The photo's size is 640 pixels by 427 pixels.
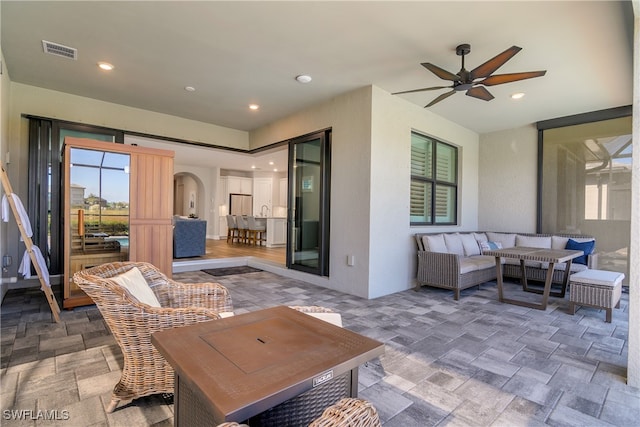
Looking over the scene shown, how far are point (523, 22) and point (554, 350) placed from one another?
2892mm

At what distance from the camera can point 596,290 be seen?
11.1 ft

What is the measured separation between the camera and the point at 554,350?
2619 mm

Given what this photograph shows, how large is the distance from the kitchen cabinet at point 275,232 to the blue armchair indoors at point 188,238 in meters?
2.56

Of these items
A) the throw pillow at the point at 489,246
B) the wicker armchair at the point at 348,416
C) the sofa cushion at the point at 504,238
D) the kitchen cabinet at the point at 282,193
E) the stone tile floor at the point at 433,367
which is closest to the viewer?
the wicker armchair at the point at 348,416

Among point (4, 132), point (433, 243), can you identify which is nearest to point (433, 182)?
point (433, 243)

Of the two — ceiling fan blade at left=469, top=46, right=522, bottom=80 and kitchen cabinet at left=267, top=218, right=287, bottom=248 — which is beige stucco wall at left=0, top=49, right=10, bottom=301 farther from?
kitchen cabinet at left=267, top=218, right=287, bottom=248

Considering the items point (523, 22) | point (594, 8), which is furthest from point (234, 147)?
point (594, 8)

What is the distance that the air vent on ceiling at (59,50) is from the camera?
3.19m

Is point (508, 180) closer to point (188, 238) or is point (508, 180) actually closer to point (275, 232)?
point (275, 232)

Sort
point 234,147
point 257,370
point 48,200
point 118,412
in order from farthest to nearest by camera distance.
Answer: point 234,147
point 48,200
point 118,412
point 257,370

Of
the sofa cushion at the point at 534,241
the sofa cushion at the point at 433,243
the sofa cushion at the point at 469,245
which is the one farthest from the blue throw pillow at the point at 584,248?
the sofa cushion at the point at 433,243

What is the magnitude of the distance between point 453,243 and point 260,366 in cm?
463

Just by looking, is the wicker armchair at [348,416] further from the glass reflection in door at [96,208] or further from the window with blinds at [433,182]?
the window with blinds at [433,182]

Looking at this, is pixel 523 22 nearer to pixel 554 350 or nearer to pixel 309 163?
pixel 554 350
